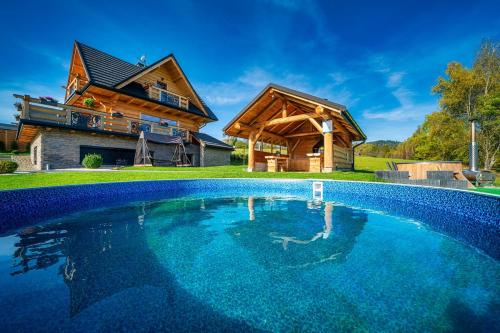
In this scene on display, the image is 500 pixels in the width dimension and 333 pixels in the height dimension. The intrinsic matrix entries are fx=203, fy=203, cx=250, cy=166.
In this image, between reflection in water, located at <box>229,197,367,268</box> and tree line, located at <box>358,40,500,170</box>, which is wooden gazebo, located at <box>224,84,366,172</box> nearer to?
reflection in water, located at <box>229,197,367,268</box>

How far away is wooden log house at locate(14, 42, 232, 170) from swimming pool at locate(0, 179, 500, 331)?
10140 millimetres

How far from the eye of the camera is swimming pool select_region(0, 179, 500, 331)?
61.9 inches

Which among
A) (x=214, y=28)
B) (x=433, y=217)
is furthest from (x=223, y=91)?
(x=433, y=217)

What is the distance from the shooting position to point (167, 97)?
19.7 metres

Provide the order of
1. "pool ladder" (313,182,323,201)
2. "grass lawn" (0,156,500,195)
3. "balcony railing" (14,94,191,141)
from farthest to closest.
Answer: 1. "balcony railing" (14,94,191,141)
2. "pool ladder" (313,182,323,201)
3. "grass lawn" (0,156,500,195)

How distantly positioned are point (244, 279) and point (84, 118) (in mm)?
17327

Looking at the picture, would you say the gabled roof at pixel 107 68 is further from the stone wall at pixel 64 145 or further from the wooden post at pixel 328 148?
the wooden post at pixel 328 148

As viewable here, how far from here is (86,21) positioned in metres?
15.5

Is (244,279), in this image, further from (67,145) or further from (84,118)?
(84,118)

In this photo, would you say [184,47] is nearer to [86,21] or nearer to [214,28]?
[214,28]

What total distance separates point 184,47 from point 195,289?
77.7 ft

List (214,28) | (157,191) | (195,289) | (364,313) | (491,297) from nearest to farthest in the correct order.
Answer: (364,313) < (491,297) < (195,289) < (157,191) < (214,28)

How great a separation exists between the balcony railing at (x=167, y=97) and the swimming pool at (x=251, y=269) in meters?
15.2

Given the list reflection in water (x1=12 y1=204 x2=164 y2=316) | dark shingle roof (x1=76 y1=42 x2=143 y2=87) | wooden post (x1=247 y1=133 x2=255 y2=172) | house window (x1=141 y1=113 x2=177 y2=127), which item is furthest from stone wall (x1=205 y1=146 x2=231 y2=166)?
reflection in water (x1=12 y1=204 x2=164 y2=316)
